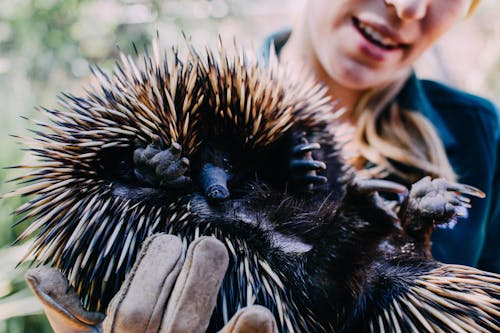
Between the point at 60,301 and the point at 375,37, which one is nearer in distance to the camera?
the point at 60,301

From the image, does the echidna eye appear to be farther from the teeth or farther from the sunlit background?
the sunlit background

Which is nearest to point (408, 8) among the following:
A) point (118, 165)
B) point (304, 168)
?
point (304, 168)

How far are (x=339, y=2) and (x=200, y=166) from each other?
0.61 metres

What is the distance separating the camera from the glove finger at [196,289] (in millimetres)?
666

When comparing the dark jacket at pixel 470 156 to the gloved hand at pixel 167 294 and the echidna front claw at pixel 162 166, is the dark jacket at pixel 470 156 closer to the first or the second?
the echidna front claw at pixel 162 166

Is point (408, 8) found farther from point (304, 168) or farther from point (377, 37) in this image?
point (304, 168)

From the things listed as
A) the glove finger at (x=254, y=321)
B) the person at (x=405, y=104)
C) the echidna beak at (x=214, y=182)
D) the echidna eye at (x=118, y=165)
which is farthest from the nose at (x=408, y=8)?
the glove finger at (x=254, y=321)

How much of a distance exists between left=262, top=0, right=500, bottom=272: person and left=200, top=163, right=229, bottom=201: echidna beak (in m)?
0.44

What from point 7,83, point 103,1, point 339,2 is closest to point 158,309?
point 339,2

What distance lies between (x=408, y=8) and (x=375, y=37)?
0.12 meters

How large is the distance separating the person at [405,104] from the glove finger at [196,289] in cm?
64

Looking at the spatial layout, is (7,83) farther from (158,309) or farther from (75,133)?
(158,309)

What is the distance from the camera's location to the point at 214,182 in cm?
89

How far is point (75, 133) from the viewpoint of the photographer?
891 millimetres
